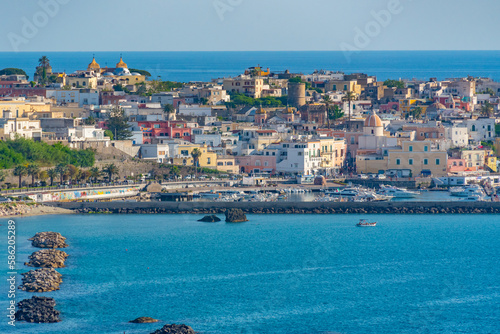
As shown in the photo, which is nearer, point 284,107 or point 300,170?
point 300,170

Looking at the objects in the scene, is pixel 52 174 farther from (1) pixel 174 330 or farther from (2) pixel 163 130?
(1) pixel 174 330

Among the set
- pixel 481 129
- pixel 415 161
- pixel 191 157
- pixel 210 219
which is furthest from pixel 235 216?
pixel 481 129

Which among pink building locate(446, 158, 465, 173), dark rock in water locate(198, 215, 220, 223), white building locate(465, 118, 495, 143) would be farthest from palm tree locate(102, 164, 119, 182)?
white building locate(465, 118, 495, 143)

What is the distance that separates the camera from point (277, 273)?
43.6 m

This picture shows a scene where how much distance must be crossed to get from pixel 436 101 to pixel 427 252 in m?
44.7

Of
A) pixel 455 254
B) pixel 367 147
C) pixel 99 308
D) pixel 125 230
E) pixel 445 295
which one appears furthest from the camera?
pixel 367 147

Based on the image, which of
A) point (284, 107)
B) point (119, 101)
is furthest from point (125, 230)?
point (284, 107)

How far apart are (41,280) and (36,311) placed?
3.79 m

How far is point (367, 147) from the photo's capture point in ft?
238

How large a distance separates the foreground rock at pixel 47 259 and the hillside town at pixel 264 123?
75.6 ft

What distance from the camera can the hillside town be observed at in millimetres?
69375

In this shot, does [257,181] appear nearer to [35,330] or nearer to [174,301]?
[174,301]

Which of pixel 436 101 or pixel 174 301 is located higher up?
pixel 436 101

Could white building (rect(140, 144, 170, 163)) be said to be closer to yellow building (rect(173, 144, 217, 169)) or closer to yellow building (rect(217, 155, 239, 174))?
yellow building (rect(173, 144, 217, 169))
